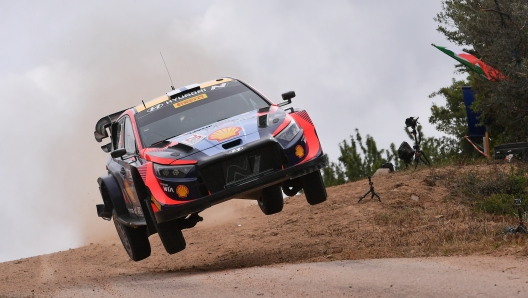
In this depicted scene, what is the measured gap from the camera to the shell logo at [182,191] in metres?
9.62

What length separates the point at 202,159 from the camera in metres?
9.55

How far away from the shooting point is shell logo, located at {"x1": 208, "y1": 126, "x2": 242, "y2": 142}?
9.84 metres

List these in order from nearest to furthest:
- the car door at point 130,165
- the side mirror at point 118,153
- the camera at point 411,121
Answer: the side mirror at point 118,153 → the car door at point 130,165 → the camera at point 411,121

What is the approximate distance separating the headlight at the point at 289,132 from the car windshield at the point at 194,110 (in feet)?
3.23

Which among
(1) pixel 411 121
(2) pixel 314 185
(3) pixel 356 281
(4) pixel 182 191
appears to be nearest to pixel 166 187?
(4) pixel 182 191

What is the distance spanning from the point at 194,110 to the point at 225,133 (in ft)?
4.04

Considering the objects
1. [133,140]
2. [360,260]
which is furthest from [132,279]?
[360,260]

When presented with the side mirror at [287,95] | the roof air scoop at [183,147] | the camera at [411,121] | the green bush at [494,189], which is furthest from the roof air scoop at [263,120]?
the camera at [411,121]

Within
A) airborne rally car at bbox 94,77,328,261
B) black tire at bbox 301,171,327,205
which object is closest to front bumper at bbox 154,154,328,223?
airborne rally car at bbox 94,77,328,261

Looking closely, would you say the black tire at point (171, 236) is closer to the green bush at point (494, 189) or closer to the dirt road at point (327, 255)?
the dirt road at point (327, 255)

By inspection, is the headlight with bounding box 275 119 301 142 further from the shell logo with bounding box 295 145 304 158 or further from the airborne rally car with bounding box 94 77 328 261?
the shell logo with bounding box 295 145 304 158

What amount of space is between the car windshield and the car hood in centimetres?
30

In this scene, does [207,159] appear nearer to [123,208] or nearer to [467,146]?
[123,208]

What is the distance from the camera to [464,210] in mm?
12734
